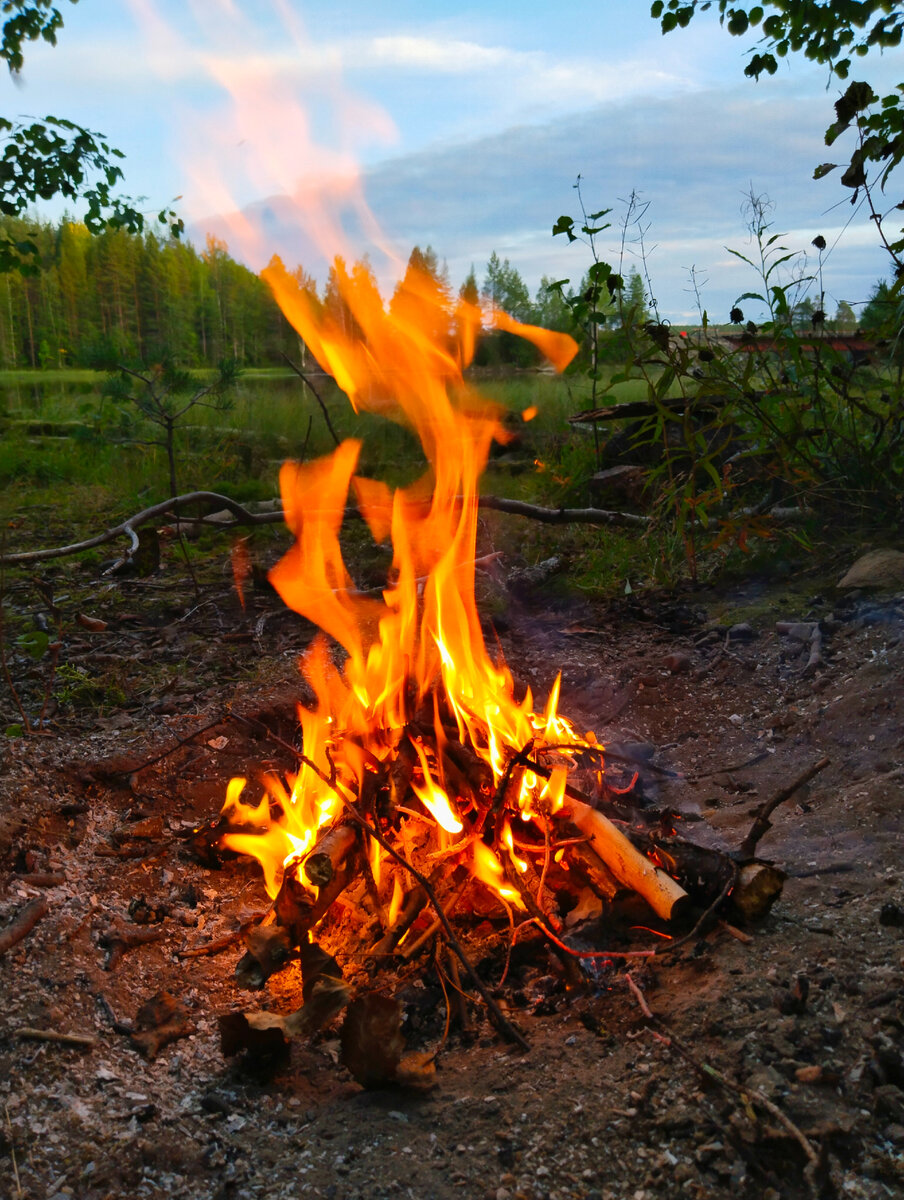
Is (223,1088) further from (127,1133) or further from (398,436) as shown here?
(398,436)

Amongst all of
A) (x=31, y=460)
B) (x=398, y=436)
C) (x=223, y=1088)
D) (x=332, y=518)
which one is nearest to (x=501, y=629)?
(x=332, y=518)

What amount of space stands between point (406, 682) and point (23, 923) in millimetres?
1344

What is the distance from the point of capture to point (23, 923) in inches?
83.4

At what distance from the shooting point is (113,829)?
2.75 meters

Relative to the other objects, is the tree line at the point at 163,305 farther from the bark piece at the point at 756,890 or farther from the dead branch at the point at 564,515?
the bark piece at the point at 756,890

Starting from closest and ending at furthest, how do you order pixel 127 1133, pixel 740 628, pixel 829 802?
1. pixel 127 1133
2. pixel 829 802
3. pixel 740 628

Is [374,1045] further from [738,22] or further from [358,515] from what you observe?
[738,22]

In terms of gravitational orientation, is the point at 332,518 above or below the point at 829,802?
above

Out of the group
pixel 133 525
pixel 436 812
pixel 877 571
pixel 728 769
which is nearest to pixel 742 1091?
pixel 436 812

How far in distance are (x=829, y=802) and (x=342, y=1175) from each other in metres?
1.93

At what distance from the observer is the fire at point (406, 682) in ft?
8.32

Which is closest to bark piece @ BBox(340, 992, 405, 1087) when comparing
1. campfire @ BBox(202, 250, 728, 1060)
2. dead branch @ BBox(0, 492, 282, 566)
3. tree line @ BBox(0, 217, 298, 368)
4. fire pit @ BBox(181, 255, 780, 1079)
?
fire pit @ BBox(181, 255, 780, 1079)

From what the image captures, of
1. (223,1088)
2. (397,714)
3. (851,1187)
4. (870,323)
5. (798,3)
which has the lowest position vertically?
(223,1088)

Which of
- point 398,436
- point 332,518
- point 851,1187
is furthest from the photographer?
point 398,436
